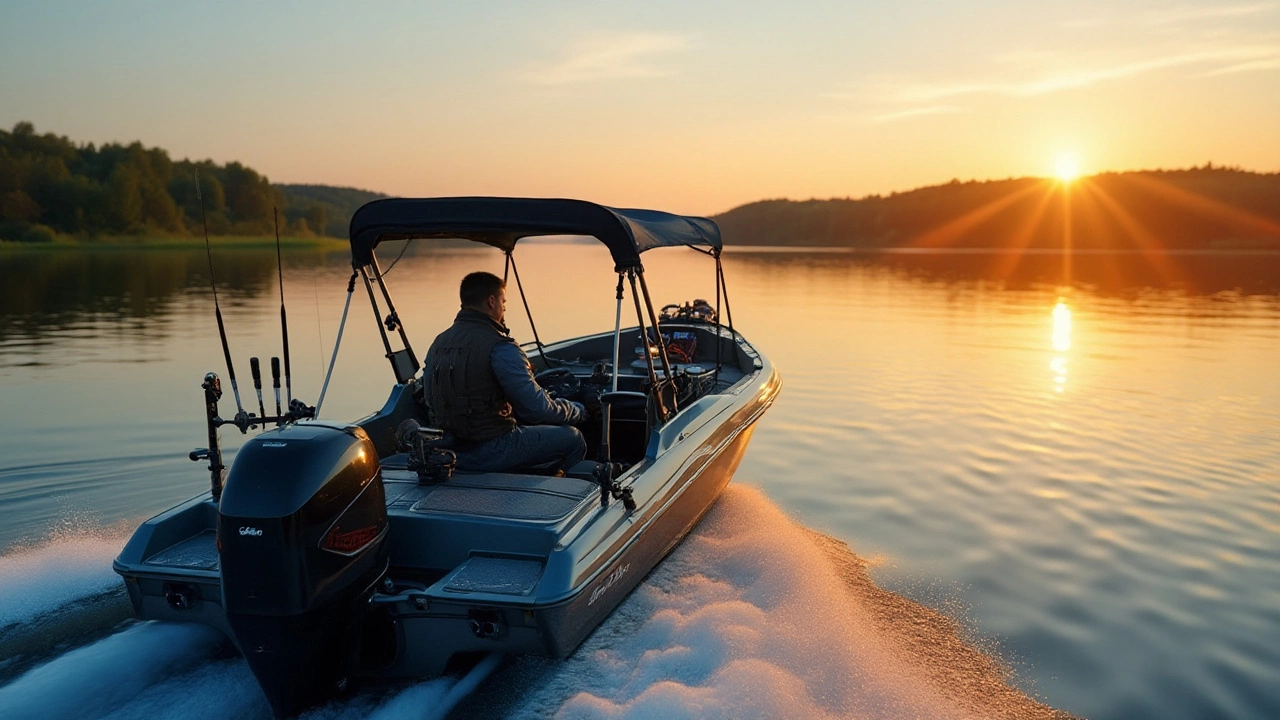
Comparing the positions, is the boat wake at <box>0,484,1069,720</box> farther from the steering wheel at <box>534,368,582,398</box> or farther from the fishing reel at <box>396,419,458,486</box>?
the steering wheel at <box>534,368,582,398</box>

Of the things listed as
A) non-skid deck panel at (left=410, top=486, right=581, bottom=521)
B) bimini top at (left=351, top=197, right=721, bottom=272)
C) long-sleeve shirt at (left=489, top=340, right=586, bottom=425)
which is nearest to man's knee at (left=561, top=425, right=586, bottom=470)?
long-sleeve shirt at (left=489, top=340, right=586, bottom=425)

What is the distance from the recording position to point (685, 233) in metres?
5.77

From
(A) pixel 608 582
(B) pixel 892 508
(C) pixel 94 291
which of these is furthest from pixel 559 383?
(C) pixel 94 291

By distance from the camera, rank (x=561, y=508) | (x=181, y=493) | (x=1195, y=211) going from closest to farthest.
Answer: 1. (x=561, y=508)
2. (x=181, y=493)
3. (x=1195, y=211)

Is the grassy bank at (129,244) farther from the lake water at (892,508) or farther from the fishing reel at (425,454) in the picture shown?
the fishing reel at (425,454)

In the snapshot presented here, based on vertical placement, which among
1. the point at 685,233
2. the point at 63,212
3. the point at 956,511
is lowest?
the point at 956,511

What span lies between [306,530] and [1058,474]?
651 centimetres

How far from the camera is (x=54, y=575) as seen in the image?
14.9 feet

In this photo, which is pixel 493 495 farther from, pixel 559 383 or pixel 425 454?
pixel 559 383

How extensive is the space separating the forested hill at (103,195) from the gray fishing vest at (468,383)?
70.6 meters

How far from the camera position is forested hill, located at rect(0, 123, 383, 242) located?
80.9 meters

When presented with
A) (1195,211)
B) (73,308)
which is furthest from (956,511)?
(1195,211)

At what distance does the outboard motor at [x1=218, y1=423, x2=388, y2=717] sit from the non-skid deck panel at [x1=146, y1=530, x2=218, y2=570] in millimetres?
560

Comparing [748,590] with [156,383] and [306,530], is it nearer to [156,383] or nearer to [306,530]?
[306,530]
